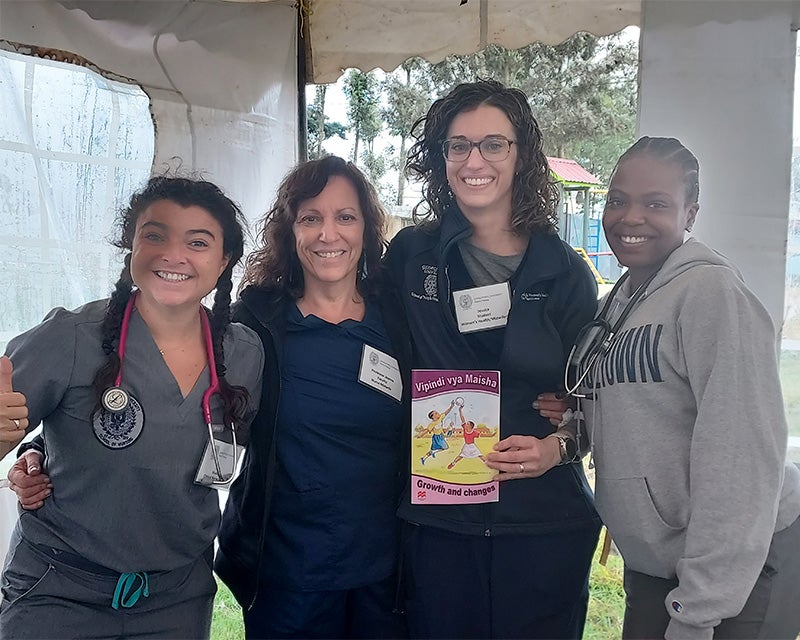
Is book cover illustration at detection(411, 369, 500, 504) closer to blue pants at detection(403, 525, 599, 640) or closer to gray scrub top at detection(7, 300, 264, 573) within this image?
blue pants at detection(403, 525, 599, 640)

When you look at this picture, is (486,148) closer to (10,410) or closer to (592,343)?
(592,343)

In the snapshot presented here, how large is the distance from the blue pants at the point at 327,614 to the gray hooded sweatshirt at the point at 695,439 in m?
0.69

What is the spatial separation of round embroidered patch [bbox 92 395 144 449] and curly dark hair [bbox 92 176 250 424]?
0.47 feet

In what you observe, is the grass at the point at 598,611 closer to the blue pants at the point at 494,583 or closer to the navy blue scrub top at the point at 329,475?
the blue pants at the point at 494,583

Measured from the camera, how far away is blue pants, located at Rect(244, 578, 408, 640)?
5.59ft

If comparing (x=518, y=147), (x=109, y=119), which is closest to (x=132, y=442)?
(x=518, y=147)

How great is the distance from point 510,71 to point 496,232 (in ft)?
7.17

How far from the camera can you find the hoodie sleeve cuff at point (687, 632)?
1.29 m

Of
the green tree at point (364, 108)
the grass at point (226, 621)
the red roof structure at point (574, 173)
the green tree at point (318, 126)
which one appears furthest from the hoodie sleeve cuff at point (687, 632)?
the green tree at point (364, 108)

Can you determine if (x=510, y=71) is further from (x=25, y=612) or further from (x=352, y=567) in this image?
(x=25, y=612)

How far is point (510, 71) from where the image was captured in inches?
142

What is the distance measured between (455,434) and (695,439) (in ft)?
1.94

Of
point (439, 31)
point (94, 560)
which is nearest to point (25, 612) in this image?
point (94, 560)

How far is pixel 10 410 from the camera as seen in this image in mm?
1355
